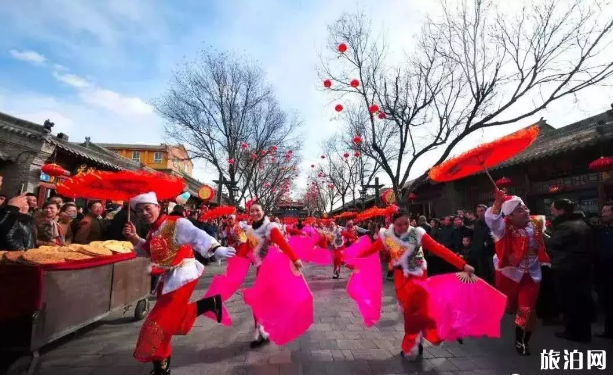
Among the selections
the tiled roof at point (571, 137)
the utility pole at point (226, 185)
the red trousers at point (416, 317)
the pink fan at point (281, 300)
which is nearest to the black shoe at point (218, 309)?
the pink fan at point (281, 300)

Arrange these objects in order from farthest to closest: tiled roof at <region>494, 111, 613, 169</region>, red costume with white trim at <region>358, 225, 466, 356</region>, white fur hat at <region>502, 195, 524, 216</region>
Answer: tiled roof at <region>494, 111, 613, 169</region>
white fur hat at <region>502, 195, 524, 216</region>
red costume with white trim at <region>358, 225, 466, 356</region>

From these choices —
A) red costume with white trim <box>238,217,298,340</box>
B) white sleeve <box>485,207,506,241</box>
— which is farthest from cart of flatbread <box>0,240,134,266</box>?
white sleeve <box>485,207,506,241</box>

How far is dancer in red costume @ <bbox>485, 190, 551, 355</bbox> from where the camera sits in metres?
3.90

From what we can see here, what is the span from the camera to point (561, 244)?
4645mm

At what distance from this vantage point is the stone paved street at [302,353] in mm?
3479

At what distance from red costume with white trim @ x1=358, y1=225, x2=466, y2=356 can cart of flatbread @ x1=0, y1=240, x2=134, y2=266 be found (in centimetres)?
331

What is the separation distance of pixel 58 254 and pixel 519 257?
5181mm

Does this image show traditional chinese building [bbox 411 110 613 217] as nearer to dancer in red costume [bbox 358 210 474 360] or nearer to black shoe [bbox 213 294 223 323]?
dancer in red costume [bbox 358 210 474 360]

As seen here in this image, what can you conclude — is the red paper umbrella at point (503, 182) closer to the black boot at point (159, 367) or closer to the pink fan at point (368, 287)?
the pink fan at point (368, 287)

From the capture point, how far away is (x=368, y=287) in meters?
4.37

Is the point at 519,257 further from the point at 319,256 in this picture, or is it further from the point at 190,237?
the point at 319,256

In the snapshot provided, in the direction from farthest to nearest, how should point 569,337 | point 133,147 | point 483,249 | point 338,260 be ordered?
point 133,147 < point 338,260 < point 483,249 < point 569,337

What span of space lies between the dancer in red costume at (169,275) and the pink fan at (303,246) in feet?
14.7

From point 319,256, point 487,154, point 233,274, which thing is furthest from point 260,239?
point 319,256
